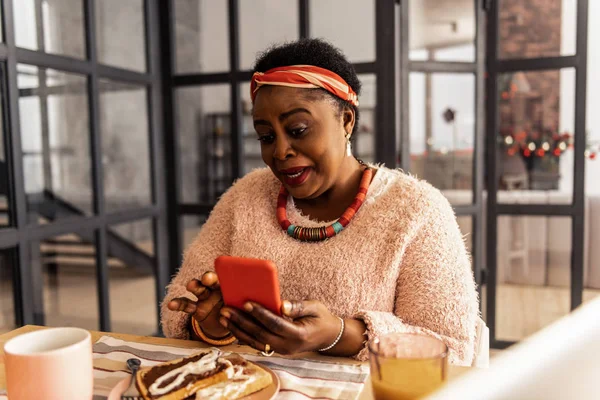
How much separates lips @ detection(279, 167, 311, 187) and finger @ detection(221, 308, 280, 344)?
1.47ft

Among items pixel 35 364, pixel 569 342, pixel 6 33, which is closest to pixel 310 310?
pixel 35 364

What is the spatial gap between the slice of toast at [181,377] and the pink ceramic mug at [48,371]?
10 centimetres

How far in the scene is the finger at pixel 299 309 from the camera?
0.82 m

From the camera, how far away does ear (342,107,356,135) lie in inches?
50.0

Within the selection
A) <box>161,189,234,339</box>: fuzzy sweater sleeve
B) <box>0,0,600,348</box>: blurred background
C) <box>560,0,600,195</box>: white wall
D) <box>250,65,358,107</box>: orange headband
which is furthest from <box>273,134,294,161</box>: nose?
<box>560,0,600,195</box>: white wall

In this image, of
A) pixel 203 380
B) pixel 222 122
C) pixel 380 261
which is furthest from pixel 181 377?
pixel 222 122

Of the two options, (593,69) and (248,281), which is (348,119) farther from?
(593,69)

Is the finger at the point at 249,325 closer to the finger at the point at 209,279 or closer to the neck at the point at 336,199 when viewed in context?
Answer: the finger at the point at 209,279

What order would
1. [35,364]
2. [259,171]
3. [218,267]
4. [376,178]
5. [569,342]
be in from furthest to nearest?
[259,171]
[376,178]
[218,267]
[35,364]
[569,342]

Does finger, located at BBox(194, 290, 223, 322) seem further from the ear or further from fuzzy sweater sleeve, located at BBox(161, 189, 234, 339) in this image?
the ear

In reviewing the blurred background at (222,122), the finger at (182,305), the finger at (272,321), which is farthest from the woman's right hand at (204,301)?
the blurred background at (222,122)

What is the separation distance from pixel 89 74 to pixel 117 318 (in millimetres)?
1747

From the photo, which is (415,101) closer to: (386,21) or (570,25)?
(386,21)

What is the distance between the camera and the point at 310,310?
875mm
